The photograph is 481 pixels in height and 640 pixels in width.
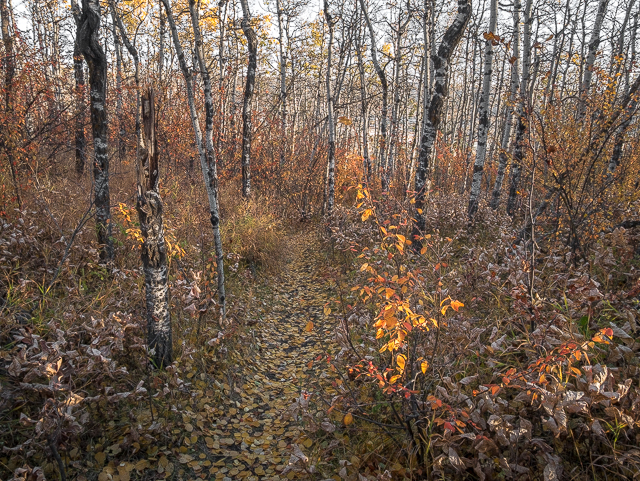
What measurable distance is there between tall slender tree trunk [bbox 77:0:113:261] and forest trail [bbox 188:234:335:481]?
9.40ft

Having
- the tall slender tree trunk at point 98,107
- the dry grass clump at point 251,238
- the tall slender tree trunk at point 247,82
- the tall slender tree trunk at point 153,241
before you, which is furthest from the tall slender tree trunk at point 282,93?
the tall slender tree trunk at point 153,241

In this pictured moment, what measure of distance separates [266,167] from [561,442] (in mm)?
11412

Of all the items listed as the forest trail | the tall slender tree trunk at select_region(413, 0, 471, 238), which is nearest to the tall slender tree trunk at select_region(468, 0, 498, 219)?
the tall slender tree trunk at select_region(413, 0, 471, 238)

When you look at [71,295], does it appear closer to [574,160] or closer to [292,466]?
[292,466]

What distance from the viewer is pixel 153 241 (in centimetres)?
346

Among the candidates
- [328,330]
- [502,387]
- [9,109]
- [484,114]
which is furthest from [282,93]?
[502,387]

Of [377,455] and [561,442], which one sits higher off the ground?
[561,442]

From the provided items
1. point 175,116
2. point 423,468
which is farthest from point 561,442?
point 175,116

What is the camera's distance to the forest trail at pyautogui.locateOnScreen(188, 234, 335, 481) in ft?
10.3

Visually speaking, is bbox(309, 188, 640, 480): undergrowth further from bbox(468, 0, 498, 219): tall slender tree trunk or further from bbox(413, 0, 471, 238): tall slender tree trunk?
bbox(468, 0, 498, 219): tall slender tree trunk

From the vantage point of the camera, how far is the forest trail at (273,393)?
3.15 metres

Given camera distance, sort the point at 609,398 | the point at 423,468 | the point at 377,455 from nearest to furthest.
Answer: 1. the point at 609,398
2. the point at 423,468
3. the point at 377,455

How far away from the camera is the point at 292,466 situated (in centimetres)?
278

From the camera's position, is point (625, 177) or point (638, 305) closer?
point (638, 305)
